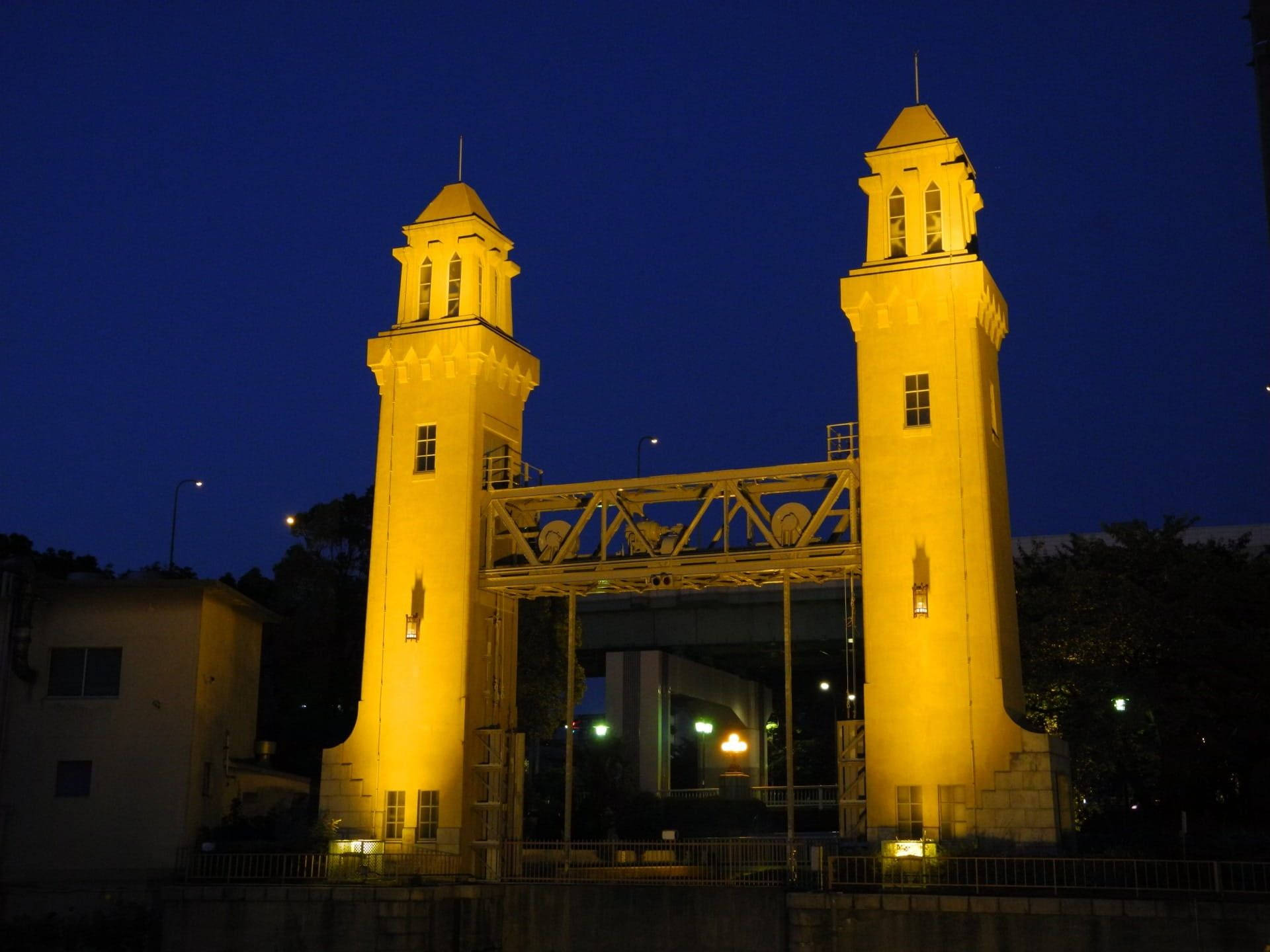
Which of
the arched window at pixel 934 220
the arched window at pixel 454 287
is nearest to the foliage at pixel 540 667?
the arched window at pixel 454 287

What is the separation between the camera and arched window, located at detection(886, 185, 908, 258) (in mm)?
35312

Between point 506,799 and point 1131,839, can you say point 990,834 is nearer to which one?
point 1131,839

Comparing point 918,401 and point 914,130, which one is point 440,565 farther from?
point 914,130

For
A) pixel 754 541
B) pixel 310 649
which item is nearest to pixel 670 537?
pixel 754 541

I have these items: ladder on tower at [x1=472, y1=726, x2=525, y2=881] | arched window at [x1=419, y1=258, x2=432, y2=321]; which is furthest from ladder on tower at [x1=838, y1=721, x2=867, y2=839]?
arched window at [x1=419, y1=258, x2=432, y2=321]

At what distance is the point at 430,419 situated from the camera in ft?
127

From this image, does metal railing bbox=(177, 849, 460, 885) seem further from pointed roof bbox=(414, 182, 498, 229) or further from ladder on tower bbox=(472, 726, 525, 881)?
pointed roof bbox=(414, 182, 498, 229)

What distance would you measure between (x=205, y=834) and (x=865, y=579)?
667 inches

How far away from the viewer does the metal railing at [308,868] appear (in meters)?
32.7

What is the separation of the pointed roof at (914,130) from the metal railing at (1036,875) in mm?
16757

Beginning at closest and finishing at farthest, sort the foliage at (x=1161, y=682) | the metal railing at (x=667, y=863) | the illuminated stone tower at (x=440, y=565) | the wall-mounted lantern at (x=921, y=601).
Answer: the metal railing at (x=667, y=863) → the wall-mounted lantern at (x=921, y=601) → the illuminated stone tower at (x=440, y=565) → the foliage at (x=1161, y=682)

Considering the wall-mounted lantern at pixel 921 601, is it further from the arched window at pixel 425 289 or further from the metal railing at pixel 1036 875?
the arched window at pixel 425 289

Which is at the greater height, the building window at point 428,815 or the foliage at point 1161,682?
the foliage at point 1161,682

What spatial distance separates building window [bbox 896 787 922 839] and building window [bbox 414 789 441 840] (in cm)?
1084
